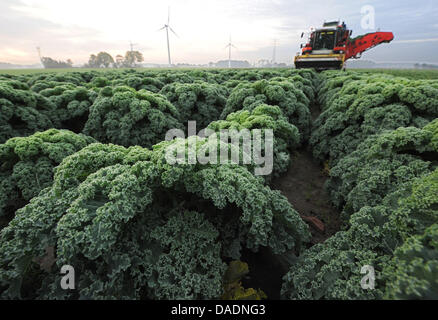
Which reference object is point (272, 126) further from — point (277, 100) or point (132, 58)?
point (132, 58)

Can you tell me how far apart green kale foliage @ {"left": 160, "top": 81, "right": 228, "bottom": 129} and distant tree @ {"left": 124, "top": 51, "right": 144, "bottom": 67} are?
415 feet

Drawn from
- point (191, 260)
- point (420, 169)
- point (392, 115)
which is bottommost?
point (191, 260)

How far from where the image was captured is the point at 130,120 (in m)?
6.55

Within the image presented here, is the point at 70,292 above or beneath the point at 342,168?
beneath

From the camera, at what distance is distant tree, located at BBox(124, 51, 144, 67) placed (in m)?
120

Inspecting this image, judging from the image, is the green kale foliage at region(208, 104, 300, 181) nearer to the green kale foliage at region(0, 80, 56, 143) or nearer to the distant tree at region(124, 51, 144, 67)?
the green kale foliage at region(0, 80, 56, 143)

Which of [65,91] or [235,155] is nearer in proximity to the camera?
[235,155]

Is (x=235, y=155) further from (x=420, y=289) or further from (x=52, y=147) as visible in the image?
(x=52, y=147)

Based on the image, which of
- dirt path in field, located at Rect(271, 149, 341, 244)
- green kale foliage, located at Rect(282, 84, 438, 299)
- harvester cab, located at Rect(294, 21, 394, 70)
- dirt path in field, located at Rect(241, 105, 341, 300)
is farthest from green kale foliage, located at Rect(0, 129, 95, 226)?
harvester cab, located at Rect(294, 21, 394, 70)
